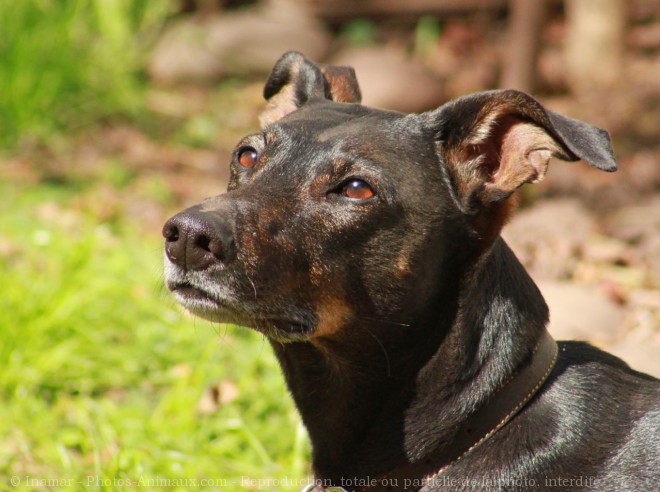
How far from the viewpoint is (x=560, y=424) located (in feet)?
9.69

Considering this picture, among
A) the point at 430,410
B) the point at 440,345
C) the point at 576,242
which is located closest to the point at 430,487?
the point at 430,410

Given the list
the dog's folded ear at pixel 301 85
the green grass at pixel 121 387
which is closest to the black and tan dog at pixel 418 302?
the dog's folded ear at pixel 301 85

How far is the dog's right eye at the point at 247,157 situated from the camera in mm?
3320

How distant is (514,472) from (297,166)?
1206mm

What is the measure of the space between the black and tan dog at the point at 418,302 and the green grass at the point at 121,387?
1072 millimetres

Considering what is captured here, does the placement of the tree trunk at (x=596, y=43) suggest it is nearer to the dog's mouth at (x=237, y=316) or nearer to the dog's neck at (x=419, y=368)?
the dog's neck at (x=419, y=368)

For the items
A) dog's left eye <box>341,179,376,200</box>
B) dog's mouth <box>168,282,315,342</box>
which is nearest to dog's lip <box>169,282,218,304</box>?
dog's mouth <box>168,282,315,342</box>

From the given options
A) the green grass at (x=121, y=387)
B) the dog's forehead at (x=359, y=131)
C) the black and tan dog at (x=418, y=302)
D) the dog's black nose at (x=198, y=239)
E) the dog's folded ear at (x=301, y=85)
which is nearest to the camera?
the dog's black nose at (x=198, y=239)

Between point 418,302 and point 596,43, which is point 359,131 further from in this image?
point 596,43

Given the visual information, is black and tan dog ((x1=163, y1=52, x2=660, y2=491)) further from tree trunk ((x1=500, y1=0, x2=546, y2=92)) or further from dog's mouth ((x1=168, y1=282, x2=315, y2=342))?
tree trunk ((x1=500, y1=0, x2=546, y2=92))

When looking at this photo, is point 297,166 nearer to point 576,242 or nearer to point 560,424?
point 560,424

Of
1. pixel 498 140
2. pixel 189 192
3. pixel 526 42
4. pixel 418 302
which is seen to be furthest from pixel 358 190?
pixel 526 42

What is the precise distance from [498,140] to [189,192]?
4.90 meters

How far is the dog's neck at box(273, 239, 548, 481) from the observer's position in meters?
3.00
